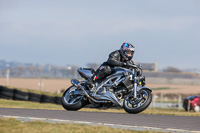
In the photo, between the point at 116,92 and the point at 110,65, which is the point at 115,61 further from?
the point at 116,92

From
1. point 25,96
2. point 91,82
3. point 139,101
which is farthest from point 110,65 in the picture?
point 25,96

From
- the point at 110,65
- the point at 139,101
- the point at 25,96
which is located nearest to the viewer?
the point at 139,101

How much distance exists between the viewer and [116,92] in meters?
11.2

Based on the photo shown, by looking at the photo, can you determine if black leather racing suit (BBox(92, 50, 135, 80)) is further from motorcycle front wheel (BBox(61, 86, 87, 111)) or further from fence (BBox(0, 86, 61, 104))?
fence (BBox(0, 86, 61, 104))

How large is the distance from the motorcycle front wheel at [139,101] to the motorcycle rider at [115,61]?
946 mm

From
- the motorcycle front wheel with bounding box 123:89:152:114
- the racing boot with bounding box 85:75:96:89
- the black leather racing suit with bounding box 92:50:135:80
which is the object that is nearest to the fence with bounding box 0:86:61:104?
the racing boot with bounding box 85:75:96:89

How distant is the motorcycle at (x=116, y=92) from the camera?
423 inches

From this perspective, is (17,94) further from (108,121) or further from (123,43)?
(108,121)

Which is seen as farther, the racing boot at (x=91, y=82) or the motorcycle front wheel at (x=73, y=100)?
the motorcycle front wheel at (x=73, y=100)

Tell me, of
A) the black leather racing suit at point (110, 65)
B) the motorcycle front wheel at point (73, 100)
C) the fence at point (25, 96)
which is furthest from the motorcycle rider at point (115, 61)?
the fence at point (25, 96)

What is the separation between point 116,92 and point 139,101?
808 millimetres

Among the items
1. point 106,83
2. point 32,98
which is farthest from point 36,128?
point 32,98

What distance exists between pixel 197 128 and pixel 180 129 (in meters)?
0.52

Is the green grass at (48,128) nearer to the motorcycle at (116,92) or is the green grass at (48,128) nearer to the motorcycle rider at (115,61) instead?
the motorcycle at (116,92)
